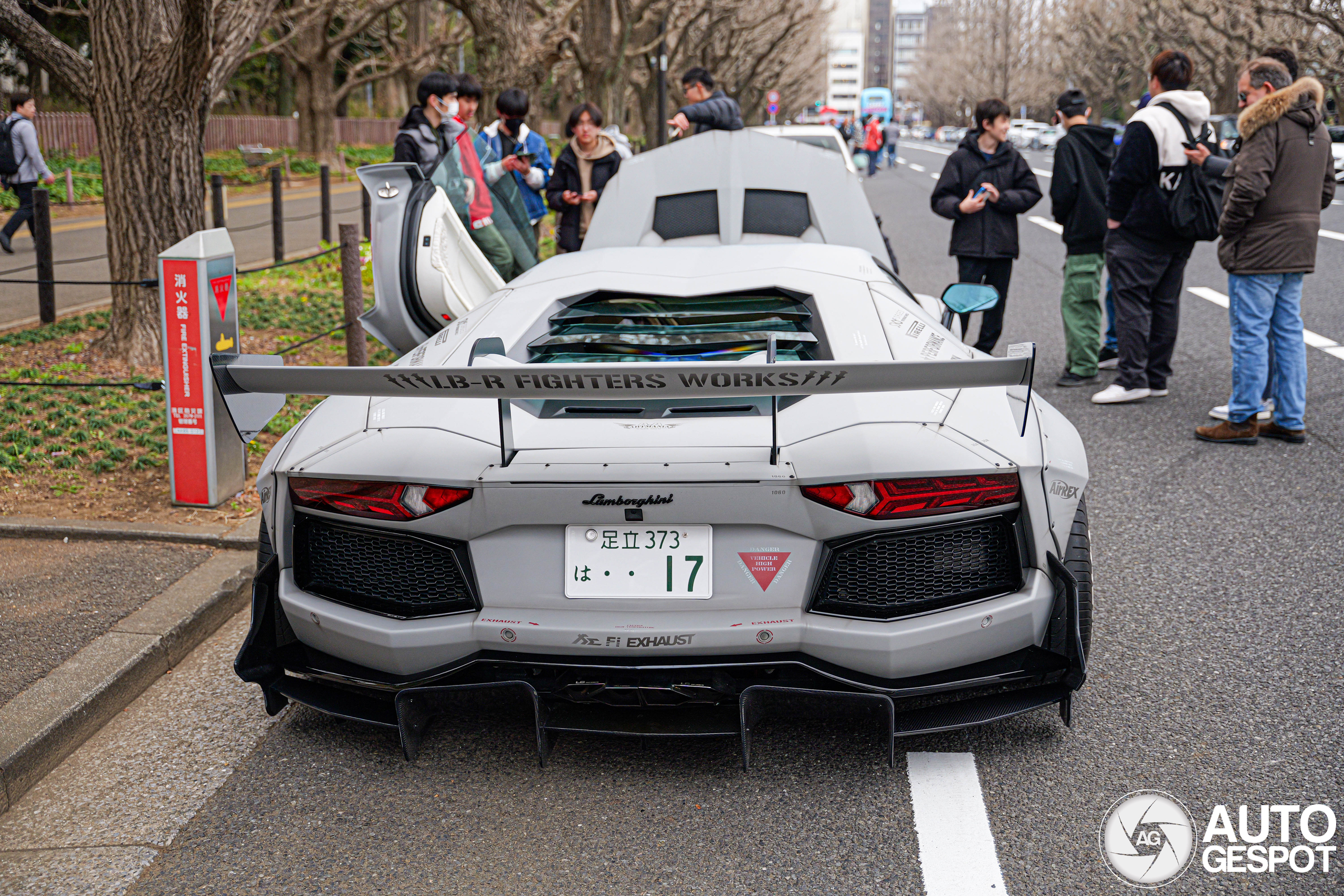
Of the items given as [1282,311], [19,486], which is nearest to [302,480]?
Answer: [19,486]

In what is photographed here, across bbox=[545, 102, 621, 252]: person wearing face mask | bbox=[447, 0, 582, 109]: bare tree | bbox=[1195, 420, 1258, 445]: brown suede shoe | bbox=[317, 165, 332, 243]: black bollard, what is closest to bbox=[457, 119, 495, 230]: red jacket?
bbox=[545, 102, 621, 252]: person wearing face mask

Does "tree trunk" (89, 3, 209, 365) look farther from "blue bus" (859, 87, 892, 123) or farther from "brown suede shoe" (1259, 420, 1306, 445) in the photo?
"blue bus" (859, 87, 892, 123)

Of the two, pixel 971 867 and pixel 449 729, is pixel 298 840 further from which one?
pixel 971 867

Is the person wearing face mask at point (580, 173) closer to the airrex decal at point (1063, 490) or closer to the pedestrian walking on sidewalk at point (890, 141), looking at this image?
the airrex decal at point (1063, 490)

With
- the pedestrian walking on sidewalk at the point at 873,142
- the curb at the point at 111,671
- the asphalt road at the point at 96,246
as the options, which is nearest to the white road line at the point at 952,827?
the curb at the point at 111,671

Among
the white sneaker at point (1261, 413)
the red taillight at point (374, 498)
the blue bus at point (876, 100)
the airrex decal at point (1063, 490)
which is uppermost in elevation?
the blue bus at point (876, 100)

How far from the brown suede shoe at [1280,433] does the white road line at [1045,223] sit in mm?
10733

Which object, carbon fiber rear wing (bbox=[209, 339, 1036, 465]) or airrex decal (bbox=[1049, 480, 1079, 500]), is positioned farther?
airrex decal (bbox=[1049, 480, 1079, 500])

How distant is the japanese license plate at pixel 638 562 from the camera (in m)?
2.67

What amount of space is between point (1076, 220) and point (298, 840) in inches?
245

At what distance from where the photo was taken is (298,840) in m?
2.70

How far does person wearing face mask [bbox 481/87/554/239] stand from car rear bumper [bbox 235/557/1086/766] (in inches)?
233

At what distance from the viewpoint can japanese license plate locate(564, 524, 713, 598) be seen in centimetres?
267

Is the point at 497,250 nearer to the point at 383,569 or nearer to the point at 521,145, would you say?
the point at 521,145
